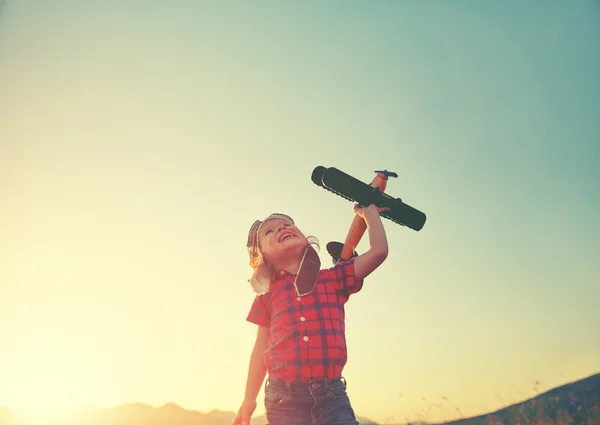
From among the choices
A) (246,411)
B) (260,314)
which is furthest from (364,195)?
(246,411)

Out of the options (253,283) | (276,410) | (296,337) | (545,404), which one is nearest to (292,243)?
(253,283)

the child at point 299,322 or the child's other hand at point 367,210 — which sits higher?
the child's other hand at point 367,210

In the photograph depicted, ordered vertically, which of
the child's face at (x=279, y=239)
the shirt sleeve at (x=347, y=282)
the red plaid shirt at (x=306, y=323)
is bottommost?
the red plaid shirt at (x=306, y=323)

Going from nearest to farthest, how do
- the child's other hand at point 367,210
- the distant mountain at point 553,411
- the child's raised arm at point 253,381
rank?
the child's raised arm at point 253,381 → the child's other hand at point 367,210 → the distant mountain at point 553,411

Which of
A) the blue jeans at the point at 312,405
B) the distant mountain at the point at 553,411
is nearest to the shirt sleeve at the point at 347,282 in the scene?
the blue jeans at the point at 312,405

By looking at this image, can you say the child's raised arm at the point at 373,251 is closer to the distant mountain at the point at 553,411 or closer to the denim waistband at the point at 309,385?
the denim waistband at the point at 309,385

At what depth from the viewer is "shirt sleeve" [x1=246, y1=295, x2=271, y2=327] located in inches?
119

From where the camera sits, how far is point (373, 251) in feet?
9.31

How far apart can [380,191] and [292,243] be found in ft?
2.51

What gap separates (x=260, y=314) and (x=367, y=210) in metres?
1.06

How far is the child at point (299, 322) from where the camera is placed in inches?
97.0

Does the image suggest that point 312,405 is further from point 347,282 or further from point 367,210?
point 367,210

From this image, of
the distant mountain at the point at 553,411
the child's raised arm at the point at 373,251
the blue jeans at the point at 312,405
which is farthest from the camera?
the distant mountain at the point at 553,411

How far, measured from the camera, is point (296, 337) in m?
2.63
